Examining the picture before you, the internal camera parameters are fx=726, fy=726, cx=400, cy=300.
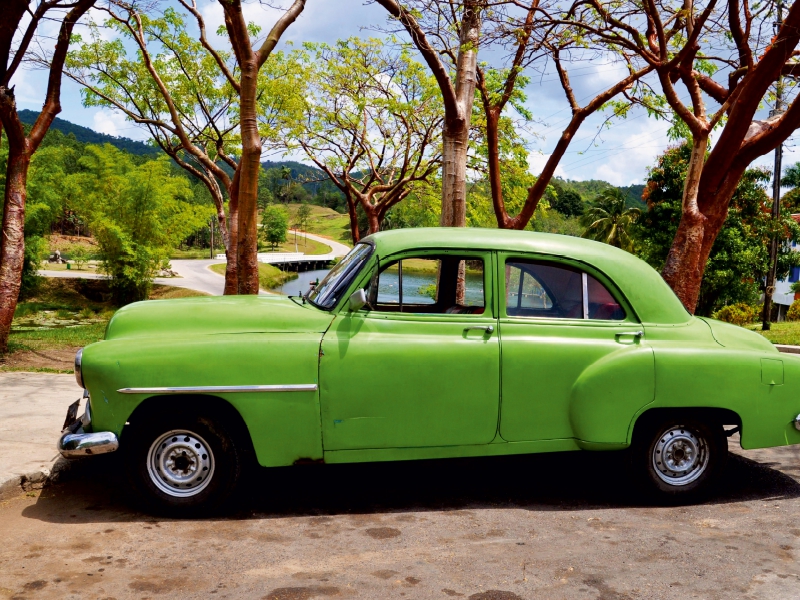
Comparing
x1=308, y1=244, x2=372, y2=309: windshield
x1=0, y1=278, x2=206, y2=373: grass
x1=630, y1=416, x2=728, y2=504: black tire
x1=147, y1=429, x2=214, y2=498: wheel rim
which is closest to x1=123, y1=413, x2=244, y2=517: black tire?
x1=147, y1=429, x2=214, y2=498: wheel rim

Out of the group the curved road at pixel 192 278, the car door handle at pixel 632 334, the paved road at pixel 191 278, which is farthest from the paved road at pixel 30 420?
the paved road at pixel 191 278

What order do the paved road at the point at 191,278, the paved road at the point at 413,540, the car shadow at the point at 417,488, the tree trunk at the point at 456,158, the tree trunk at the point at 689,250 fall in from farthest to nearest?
the paved road at the point at 191,278 → the tree trunk at the point at 689,250 → the tree trunk at the point at 456,158 → the car shadow at the point at 417,488 → the paved road at the point at 413,540

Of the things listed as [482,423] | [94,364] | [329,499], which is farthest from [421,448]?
[94,364]

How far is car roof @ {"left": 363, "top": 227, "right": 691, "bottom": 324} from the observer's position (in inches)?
193

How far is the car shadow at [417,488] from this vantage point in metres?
4.78

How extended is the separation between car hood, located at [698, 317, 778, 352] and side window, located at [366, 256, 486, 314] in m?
1.77

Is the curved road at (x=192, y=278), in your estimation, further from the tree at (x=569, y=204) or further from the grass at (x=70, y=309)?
the tree at (x=569, y=204)

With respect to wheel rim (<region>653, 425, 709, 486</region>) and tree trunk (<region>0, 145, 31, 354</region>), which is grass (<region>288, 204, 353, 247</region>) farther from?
wheel rim (<region>653, 425, 709, 486</region>)

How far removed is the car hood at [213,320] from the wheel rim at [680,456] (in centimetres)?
247

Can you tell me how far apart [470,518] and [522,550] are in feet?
1.91

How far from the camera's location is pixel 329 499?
501 cm

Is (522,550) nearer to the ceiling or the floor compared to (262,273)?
nearer to the floor

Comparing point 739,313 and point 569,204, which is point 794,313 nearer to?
point 739,313

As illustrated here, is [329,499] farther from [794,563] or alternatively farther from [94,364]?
[794,563]
